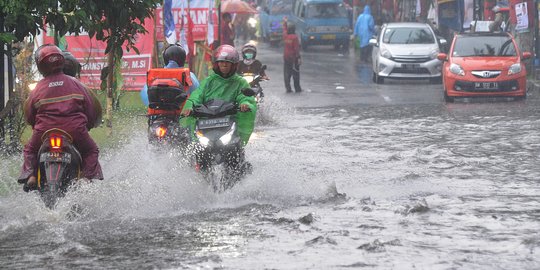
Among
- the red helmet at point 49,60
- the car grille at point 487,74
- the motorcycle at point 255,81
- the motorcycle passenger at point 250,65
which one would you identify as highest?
the red helmet at point 49,60

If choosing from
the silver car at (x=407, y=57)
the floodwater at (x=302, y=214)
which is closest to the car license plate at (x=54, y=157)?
the floodwater at (x=302, y=214)

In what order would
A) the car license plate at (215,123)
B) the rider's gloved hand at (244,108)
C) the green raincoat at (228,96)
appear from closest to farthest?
the rider's gloved hand at (244,108), the car license plate at (215,123), the green raincoat at (228,96)

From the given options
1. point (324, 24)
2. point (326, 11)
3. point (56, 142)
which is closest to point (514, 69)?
point (56, 142)

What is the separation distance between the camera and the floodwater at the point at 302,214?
8.81m

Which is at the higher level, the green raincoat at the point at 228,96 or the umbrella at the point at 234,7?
the green raincoat at the point at 228,96

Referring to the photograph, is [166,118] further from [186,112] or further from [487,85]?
[487,85]

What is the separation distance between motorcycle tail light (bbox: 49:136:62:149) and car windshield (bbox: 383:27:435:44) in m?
26.1

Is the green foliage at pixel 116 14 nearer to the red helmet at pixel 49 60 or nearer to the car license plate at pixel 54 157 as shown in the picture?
the red helmet at pixel 49 60

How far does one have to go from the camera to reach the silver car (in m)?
34.2

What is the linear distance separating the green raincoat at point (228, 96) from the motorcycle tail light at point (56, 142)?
2.03m

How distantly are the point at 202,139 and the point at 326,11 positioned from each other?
43.4m

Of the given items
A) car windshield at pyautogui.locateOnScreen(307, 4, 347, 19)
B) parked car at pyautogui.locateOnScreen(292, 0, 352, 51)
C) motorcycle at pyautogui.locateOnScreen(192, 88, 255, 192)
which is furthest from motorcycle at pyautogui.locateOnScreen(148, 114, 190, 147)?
car windshield at pyautogui.locateOnScreen(307, 4, 347, 19)

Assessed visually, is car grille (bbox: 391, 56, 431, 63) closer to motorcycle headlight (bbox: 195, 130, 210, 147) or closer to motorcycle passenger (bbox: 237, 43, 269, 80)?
motorcycle passenger (bbox: 237, 43, 269, 80)

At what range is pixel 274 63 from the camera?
153 ft
